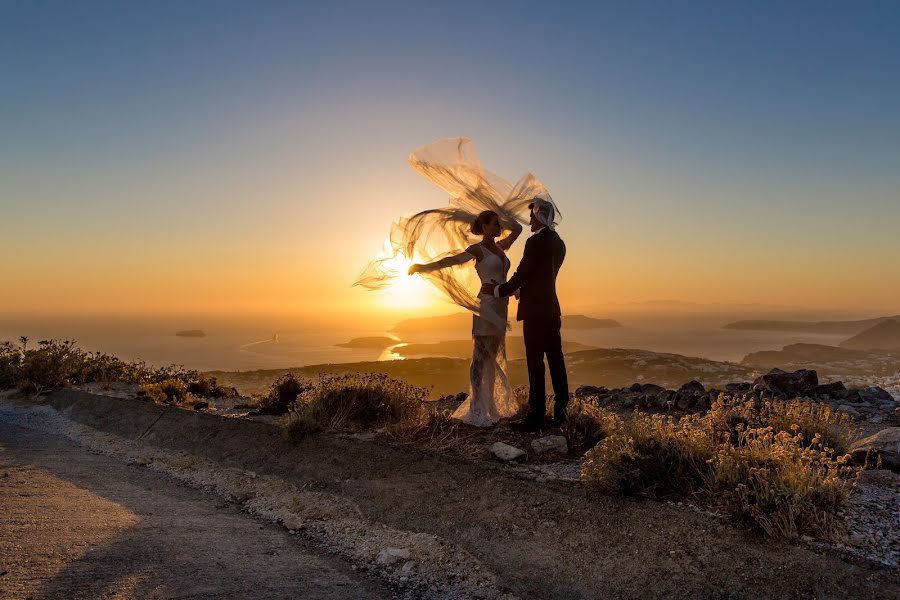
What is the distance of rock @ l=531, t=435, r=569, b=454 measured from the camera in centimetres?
728

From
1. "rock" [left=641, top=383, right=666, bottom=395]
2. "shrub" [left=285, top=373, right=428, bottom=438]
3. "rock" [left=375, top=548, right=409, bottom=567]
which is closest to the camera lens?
"rock" [left=375, top=548, right=409, bottom=567]

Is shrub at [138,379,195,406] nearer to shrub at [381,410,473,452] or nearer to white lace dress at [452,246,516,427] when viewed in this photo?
shrub at [381,410,473,452]

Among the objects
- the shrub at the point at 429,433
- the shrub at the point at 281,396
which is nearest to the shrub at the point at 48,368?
the shrub at the point at 281,396

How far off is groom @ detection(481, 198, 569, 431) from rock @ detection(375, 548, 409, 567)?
130 inches

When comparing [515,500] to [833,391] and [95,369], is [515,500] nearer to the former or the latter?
[833,391]

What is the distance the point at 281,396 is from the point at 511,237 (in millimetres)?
6155

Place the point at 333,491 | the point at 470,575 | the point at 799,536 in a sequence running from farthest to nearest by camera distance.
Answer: the point at 333,491 < the point at 470,575 < the point at 799,536

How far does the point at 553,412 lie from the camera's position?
8.53 meters

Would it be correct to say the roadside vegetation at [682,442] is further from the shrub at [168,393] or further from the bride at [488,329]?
the bride at [488,329]

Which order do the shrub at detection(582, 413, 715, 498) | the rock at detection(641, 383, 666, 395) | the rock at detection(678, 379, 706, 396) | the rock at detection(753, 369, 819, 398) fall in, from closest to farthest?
the shrub at detection(582, 413, 715, 498), the rock at detection(678, 379, 706, 396), the rock at detection(753, 369, 819, 398), the rock at detection(641, 383, 666, 395)

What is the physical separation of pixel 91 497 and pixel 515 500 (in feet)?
15.0

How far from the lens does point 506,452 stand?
703 cm

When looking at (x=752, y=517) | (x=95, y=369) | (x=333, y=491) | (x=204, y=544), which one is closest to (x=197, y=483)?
(x=333, y=491)

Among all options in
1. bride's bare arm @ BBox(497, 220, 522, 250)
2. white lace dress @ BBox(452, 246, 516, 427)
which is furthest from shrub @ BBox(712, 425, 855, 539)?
bride's bare arm @ BBox(497, 220, 522, 250)
